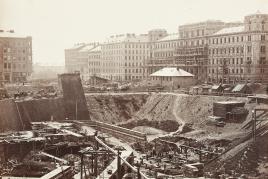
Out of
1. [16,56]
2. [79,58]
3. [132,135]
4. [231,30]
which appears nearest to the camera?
[132,135]

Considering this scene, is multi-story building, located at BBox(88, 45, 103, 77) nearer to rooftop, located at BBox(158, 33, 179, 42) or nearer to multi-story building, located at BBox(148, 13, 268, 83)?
multi-story building, located at BBox(148, 13, 268, 83)

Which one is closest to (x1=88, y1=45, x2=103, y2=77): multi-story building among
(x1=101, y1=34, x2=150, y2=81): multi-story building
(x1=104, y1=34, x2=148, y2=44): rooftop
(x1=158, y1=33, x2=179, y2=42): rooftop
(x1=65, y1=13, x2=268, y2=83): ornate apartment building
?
(x1=65, y1=13, x2=268, y2=83): ornate apartment building

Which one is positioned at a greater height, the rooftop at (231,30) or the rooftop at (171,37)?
the rooftop at (171,37)

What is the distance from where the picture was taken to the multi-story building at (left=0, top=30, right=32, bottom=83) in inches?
2881

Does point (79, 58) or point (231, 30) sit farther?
point (79, 58)

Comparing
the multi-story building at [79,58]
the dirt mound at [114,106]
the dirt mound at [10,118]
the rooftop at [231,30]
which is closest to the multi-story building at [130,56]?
the multi-story building at [79,58]

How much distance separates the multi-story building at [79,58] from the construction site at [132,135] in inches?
1986

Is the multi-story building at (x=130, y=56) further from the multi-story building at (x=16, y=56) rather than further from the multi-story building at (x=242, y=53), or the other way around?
the multi-story building at (x=242, y=53)

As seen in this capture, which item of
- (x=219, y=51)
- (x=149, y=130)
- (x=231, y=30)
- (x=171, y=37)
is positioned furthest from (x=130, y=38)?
(x=149, y=130)

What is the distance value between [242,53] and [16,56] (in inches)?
1623

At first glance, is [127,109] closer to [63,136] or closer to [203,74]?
[63,136]

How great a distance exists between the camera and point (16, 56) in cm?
7575

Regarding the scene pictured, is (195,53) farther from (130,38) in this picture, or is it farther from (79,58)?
(79,58)

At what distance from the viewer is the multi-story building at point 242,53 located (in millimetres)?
61094
